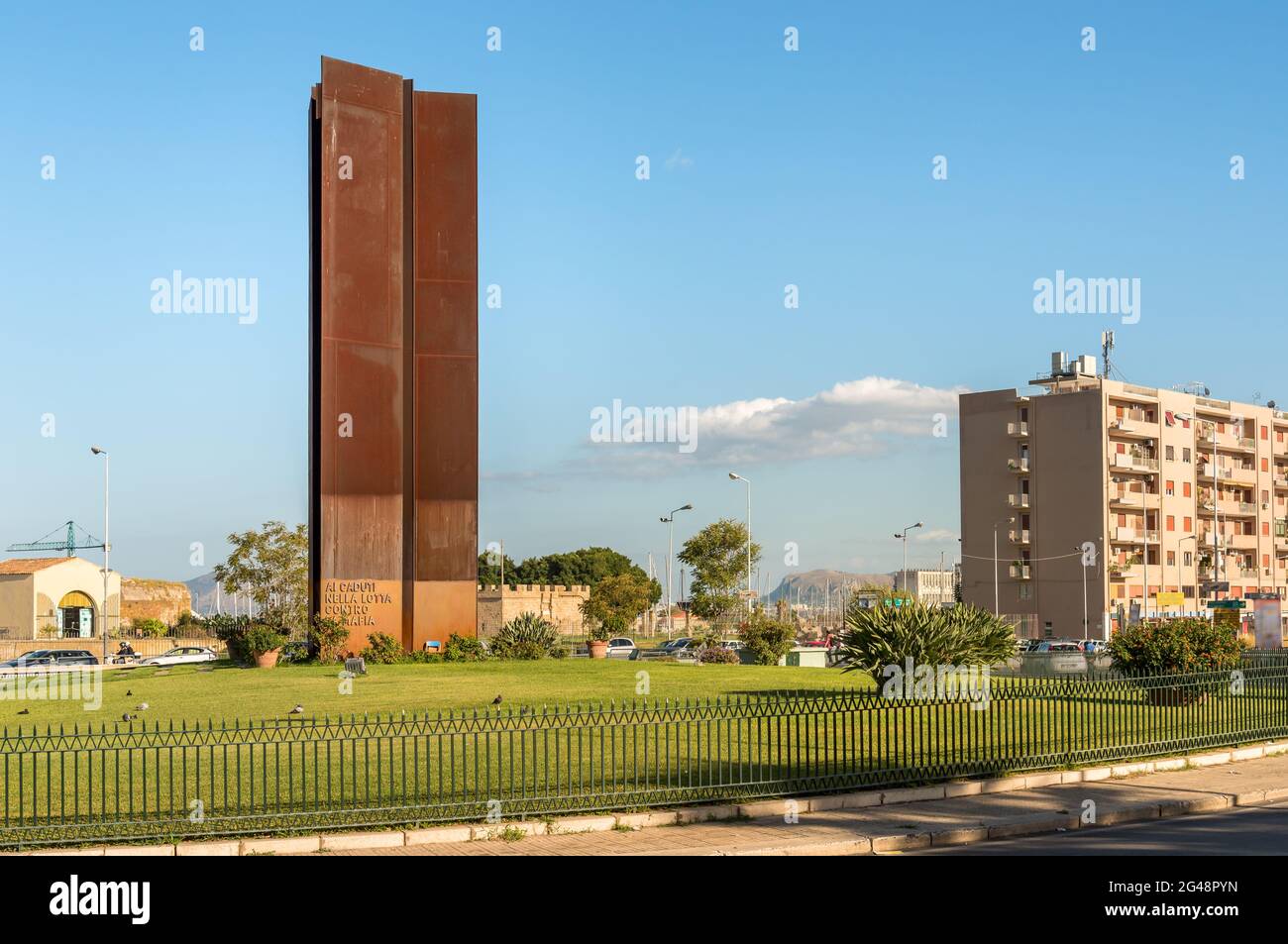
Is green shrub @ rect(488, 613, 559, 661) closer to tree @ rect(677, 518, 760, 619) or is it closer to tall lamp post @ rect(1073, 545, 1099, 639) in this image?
tree @ rect(677, 518, 760, 619)

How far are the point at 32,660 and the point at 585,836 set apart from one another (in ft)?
151

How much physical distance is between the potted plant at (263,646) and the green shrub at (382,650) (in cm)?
245

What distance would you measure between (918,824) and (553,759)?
5.69 m

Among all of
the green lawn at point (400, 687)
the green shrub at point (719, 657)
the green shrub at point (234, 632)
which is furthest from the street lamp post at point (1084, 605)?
the green shrub at point (234, 632)

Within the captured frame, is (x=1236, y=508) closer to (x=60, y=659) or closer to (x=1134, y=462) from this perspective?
(x=1134, y=462)

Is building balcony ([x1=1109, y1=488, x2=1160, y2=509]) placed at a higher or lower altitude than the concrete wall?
higher

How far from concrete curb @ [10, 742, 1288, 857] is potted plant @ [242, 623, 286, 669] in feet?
78.8

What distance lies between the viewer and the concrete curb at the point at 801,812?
1274cm

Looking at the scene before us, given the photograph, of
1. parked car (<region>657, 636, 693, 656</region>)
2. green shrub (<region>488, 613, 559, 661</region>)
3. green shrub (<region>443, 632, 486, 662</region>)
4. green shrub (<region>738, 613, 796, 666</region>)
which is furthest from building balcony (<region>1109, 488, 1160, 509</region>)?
green shrub (<region>443, 632, 486, 662</region>)

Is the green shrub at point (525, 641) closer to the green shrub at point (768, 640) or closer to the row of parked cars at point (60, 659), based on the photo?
the green shrub at point (768, 640)

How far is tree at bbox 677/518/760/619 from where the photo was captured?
7306cm

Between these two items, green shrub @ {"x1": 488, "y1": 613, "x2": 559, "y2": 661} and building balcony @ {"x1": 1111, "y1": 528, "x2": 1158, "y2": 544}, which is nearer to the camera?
green shrub @ {"x1": 488, "y1": 613, "x2": 559, "y2": 661}

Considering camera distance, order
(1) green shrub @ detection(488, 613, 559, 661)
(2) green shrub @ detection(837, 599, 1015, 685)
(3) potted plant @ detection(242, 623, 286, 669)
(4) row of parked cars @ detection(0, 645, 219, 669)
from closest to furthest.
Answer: (2) green shrub @ detection(837, 599, 1015, 685) < (3) potted plant @ detection(242, 623, 286, 669) < (1) green shrub @ detection(488, 613, 559, 661) < (4) row of parked cars @ detection(0, 645, 219, 669)
